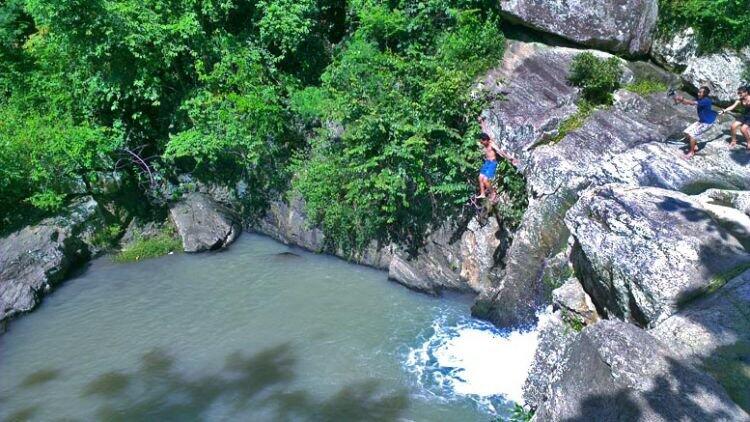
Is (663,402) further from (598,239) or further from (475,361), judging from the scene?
(475,361)

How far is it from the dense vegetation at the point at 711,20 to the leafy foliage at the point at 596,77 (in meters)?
1.74

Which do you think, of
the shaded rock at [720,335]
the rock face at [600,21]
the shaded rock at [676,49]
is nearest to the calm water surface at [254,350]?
the shaded rock at [720,335]

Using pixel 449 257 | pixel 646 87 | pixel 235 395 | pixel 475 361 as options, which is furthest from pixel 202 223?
pixel 646 87

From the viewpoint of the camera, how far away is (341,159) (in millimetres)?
13070

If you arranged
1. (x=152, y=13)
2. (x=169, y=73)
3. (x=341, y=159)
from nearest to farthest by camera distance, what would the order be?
1. (x=341, y=159)
2. (x=152, y=13)
3. (x=169, y=73)

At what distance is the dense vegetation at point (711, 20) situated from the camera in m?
12.6

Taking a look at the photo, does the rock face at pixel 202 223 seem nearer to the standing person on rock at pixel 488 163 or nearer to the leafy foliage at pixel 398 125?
the leafy foliage at pixel 398 125

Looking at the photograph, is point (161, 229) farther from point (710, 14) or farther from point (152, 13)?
point (710, 14)

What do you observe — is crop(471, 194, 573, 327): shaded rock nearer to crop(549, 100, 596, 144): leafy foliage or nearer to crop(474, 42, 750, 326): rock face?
crop(474, 42, 750, 326): rock face

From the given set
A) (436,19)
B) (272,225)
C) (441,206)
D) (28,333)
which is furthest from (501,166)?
(28,333)

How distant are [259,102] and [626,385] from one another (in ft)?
35.8

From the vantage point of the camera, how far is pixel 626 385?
232 inches

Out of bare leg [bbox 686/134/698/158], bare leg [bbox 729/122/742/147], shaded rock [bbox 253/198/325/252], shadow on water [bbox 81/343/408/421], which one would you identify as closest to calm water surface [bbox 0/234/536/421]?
shadow on water [bbox 81/343/408/421]

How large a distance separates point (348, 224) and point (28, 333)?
6.79 metres
